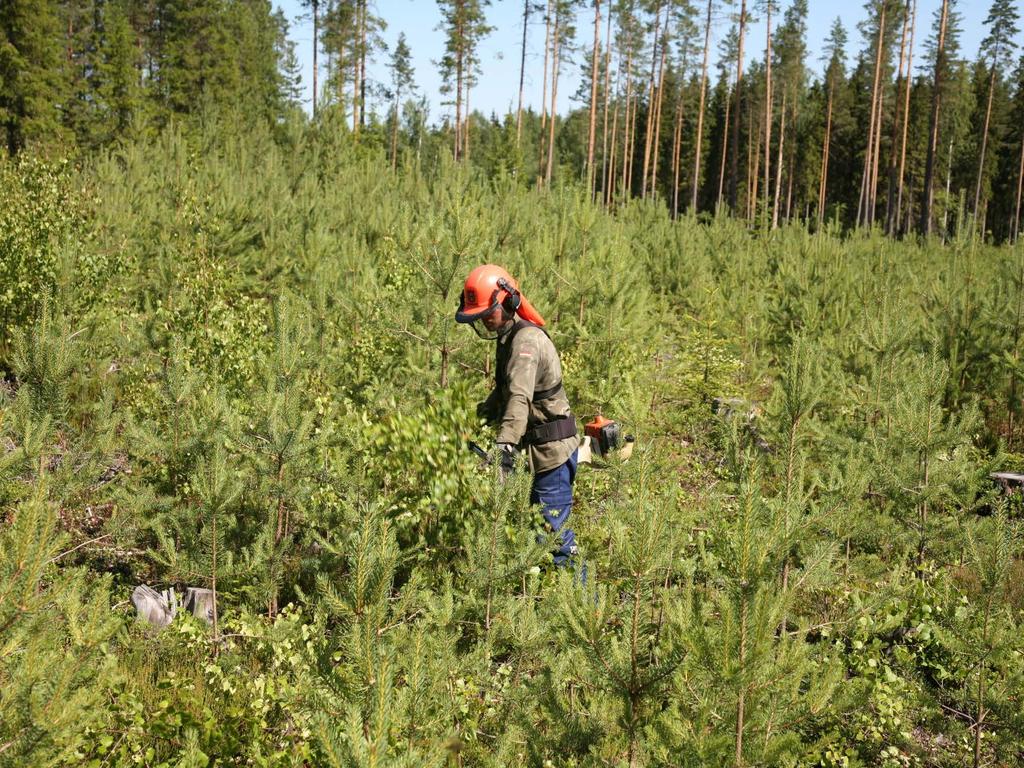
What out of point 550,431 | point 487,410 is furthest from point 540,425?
point 487,410

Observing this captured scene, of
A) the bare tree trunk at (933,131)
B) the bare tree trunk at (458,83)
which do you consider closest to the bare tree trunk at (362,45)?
the bare tree trunk at (458,83)

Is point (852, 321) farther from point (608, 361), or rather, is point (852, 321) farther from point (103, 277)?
point (103, 277)

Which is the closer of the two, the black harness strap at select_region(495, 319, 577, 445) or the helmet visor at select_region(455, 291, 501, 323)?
the helmet visor at select_region(455, 291, 501, 323)

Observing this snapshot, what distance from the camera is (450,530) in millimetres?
4469

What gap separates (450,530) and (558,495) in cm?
90

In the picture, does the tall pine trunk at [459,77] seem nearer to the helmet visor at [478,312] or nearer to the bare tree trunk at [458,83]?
the bare tree trunk at [458,83]

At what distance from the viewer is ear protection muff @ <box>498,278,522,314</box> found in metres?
4.61

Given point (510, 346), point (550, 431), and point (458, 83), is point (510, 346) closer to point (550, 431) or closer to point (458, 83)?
point (550, 431)

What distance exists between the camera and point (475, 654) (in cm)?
350

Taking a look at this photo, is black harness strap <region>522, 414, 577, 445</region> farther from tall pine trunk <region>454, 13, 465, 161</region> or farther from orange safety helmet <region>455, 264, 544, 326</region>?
tall pine trunk <region>454, 13, 465, 161</region>

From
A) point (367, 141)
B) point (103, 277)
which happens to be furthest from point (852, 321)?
point (367, 141)

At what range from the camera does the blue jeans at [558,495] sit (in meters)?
5.00

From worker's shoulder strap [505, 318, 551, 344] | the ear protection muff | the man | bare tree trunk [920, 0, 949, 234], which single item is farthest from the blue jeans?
bare tree trunk [920, 0, 949, 234]

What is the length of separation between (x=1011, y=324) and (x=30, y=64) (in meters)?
30.4
